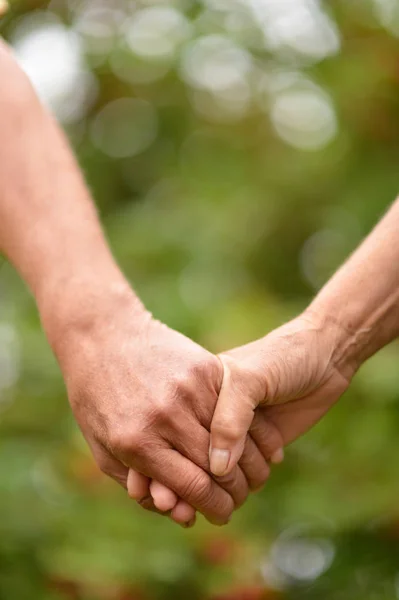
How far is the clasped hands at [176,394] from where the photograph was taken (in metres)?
2.13

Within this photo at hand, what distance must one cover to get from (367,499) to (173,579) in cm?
77

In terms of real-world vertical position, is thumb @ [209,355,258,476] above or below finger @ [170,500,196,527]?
above

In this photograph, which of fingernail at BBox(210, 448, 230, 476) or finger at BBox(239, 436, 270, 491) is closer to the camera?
fingernail at BBox(210, 448, 230, 476)

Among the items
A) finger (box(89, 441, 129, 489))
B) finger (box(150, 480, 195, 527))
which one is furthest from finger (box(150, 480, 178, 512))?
finger (box(89, 441, 129, 489))

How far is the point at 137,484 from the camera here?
2.20 m

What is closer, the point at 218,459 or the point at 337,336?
the point at 218,459

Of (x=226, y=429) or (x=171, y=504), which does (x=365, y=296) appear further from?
(x=171, y=504)

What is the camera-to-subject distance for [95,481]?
346 centimetres

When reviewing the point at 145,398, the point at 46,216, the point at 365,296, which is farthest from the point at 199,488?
the point at 46,216

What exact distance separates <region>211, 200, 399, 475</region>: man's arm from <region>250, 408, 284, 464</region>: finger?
0.02 m

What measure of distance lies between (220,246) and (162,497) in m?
2.01

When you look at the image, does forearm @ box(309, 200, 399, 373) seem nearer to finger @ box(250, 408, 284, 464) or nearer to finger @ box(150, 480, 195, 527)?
finger @ box(250, 408, 284, 464)

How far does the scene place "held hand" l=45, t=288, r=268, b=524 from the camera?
2.13m

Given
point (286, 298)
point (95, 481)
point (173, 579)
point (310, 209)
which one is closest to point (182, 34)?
point (310, 209)
